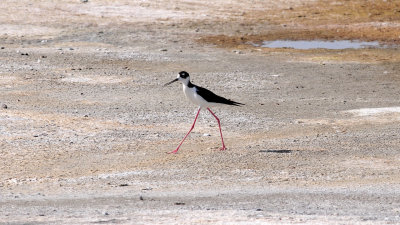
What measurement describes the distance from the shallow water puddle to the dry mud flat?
1.75 feet

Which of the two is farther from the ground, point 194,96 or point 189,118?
point 194,96

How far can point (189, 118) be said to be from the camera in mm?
13172

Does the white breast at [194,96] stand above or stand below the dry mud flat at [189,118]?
above

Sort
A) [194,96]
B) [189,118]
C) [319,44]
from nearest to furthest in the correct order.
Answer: [194,96], [189,118], [319,44]

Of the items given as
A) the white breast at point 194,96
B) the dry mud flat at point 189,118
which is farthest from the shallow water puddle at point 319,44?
the white breast at point 194,96

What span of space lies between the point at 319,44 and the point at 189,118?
29.4 ft

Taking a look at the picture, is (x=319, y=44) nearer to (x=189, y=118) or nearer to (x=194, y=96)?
(x=189, y=118)

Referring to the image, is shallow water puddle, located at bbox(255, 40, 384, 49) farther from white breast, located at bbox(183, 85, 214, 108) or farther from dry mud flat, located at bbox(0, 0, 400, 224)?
white breast, located at bbox(183, 85, 214, 108)

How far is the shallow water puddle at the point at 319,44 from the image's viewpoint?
21031 mm

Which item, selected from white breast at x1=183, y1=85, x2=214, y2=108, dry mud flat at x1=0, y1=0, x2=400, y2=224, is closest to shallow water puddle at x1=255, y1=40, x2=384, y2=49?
dry mud flat at x1=0, y1=0, x2=400, y2=224

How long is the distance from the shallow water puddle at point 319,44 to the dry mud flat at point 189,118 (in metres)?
0.53

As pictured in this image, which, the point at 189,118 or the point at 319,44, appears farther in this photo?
the point at 319,44

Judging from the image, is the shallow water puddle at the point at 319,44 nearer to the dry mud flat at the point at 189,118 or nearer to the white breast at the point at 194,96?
the dry mud flat at the point at 189,118

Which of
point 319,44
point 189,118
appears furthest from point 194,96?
point 319,44
